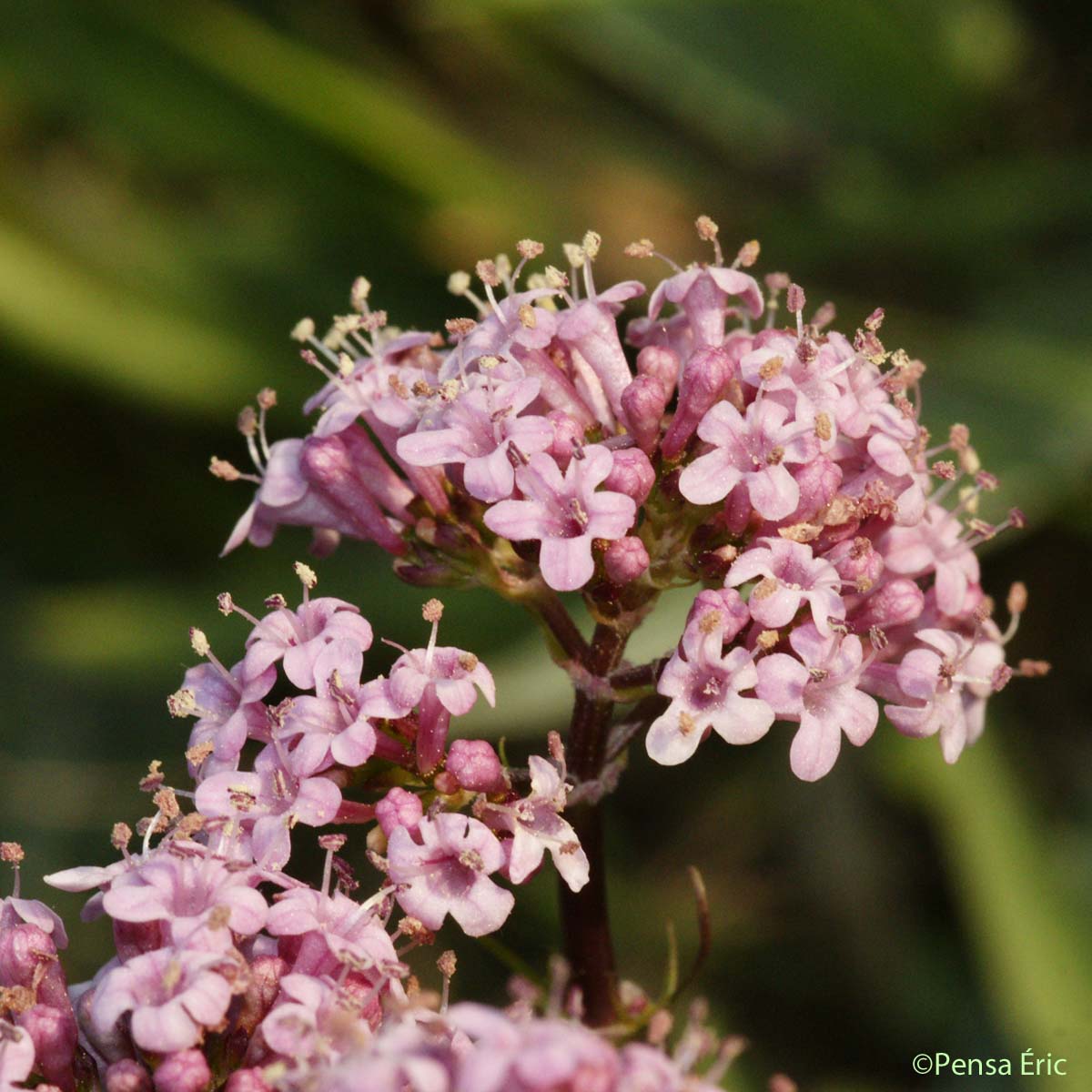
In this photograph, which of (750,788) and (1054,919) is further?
(750,788)

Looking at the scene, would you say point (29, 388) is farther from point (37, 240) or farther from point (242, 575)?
point (242, 575)

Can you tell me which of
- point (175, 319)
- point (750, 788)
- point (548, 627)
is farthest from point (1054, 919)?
point (175, 319)

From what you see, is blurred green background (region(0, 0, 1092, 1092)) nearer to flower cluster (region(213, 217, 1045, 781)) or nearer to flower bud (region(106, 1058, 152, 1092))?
flower cluster (region(213, 217, 1045, 781))

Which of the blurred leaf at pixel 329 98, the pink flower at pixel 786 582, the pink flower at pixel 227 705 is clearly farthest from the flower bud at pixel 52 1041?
the blurred leaf at pixel 329 98

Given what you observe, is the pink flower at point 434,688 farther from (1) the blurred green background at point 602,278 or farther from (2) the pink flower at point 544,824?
(1) the blurred green background at point 602,278

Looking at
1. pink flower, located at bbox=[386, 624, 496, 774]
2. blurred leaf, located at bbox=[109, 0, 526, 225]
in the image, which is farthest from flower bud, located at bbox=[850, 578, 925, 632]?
blurred leaf, located at bbox=[109, 0, 526, 225]

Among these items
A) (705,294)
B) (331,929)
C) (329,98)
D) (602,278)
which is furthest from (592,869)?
(329,98)
